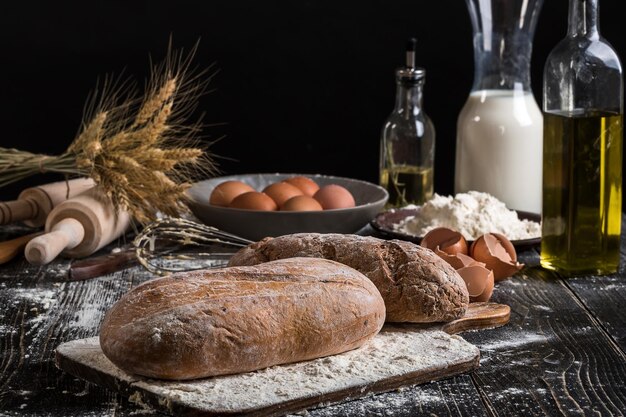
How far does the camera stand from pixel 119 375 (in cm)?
122

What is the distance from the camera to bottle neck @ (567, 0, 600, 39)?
1.84 m

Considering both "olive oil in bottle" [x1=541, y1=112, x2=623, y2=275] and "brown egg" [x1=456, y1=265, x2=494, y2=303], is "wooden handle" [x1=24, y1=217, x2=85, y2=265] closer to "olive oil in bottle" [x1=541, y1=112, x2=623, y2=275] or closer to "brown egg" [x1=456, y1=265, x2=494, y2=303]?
"brown egg" [x1=456, y1=265, x2=494, y2=303]

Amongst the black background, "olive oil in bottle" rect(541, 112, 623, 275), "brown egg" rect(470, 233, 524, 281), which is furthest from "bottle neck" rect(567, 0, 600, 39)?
the black background

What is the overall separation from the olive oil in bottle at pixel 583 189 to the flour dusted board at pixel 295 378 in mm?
581

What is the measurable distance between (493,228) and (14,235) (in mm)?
1146

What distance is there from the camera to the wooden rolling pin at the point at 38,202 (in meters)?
2.28

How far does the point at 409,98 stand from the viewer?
2.46m

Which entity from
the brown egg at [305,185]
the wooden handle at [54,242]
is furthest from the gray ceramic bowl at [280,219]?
the wooden handle at [54,242]

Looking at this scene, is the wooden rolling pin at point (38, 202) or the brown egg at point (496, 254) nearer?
the brown egg at point (496, 254)

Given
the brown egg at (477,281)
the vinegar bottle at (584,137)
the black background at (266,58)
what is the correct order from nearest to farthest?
1. the brown egg at (477,281)
2. the vinegar bottle at (584,137)
3. the black background at (266,58)

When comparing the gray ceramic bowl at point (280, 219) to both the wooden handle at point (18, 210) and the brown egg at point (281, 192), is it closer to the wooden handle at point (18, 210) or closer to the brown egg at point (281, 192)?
the brown egg at point (281, 192)

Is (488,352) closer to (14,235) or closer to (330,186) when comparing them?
(330,186)

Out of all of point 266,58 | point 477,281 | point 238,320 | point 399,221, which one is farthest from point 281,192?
point 266,58

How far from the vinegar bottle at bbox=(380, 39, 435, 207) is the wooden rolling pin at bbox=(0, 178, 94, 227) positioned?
2.52 feet
